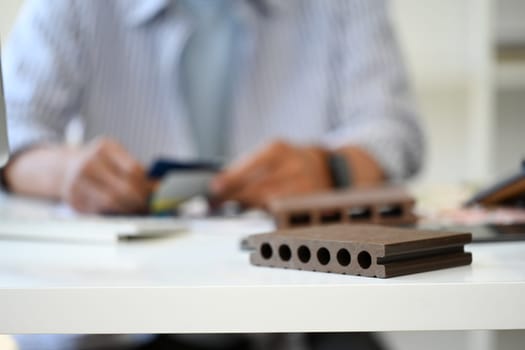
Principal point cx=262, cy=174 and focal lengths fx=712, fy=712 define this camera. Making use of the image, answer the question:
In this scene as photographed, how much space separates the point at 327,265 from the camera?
1.03ft

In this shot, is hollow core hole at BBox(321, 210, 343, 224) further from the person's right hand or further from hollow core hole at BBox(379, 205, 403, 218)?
the person's right hand

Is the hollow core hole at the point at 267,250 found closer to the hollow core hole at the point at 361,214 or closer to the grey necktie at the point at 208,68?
the hollow core hole at the point at 361,214

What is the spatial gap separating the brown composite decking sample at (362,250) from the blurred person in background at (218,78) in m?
0.67

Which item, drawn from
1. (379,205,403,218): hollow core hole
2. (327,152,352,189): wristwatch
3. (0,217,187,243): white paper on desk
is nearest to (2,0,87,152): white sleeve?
(327,152,352,189): wristwatch

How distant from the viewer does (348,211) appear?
51cm

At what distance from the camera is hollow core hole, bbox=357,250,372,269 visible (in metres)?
0.31

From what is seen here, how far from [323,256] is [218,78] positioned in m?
0.91

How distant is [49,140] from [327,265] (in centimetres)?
76

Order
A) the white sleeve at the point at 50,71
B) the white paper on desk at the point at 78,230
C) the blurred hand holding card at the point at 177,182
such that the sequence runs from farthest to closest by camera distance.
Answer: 1. the white sleeve at the point at 50,71
2. the blurred hand holding card at the point at 177,182
3. the white paper on desk at the point at 78,230

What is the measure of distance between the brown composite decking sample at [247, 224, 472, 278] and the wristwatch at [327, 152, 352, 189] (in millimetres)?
509

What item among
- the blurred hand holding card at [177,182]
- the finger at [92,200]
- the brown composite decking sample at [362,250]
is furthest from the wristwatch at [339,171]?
the brown composite decking sample at [362,250]

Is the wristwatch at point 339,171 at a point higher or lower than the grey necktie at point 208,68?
lower

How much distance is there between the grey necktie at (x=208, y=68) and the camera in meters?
1.18

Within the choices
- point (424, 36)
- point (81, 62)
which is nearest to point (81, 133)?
point (81, 62)
